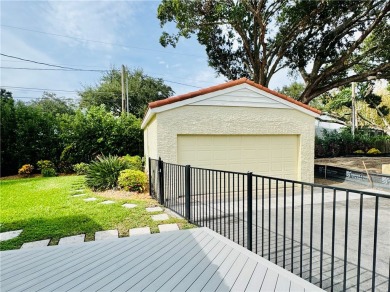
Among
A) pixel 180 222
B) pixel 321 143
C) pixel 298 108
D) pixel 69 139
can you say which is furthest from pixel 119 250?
pixel 321 143

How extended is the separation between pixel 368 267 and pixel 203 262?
211 centimetres

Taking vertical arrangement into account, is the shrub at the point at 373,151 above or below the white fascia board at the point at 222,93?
below

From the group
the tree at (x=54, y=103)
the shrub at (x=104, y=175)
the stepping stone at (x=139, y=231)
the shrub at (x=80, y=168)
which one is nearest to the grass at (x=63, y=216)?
the stepping stone at (x=139, y=231)

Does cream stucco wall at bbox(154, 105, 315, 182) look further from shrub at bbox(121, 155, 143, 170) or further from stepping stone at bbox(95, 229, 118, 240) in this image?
stepping stone at bbox(95, 229, 118, 240)

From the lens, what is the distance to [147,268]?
8.74ft

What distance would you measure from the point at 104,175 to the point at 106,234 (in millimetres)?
4004

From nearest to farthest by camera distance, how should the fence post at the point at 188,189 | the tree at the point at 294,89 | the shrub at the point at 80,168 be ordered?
the fence post at the point at 188,189
the shrub at the point at 80,168
the tree at the point at 294,89

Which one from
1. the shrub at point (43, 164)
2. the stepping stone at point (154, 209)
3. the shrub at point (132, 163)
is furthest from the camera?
the shrub at point (43, 164)

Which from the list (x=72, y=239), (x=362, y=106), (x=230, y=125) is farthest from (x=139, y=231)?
(x=362, y=106)

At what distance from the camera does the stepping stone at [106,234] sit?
393 cm

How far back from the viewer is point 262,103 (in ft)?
25.6

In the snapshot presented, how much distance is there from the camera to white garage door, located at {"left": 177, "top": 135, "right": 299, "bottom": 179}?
286 inches

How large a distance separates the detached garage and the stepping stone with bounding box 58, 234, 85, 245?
10.8ft

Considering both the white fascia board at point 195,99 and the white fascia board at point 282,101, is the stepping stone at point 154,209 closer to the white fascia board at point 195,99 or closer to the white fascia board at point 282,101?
the white fascia board at point 195,99
